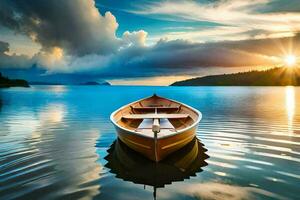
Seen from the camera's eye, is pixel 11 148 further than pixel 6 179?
Yes

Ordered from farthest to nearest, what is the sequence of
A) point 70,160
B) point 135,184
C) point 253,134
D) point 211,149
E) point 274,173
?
point 253,134 → point 211,149 → point 70,160 → point 274,173 → point 135,184

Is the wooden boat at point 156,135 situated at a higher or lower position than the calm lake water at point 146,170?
higher

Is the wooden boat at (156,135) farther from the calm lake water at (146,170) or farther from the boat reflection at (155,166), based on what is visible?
the calm lake water at (146,170)

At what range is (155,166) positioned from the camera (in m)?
11.4

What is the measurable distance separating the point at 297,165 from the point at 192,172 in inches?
184

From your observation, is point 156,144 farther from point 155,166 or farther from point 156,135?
point 155,166

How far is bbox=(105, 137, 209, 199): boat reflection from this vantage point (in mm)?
10195

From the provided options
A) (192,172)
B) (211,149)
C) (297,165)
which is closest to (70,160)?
(192,172)

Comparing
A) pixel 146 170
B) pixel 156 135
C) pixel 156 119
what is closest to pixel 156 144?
pixel 156 135

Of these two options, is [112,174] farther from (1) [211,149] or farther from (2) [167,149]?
(1) [211,149]

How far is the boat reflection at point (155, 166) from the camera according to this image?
10195mm

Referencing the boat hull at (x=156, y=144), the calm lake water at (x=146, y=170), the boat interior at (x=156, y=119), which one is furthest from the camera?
the boat interior at (x=156, y=119)

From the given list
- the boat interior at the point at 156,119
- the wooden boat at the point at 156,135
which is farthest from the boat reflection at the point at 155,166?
the boat interior at the point at 156,119

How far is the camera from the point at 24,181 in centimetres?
970
